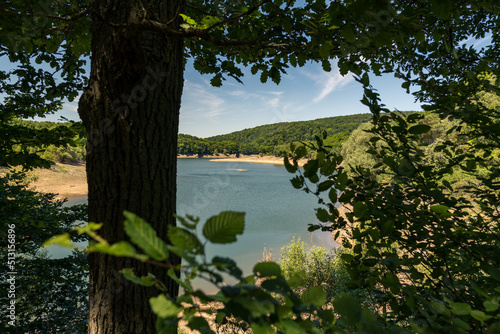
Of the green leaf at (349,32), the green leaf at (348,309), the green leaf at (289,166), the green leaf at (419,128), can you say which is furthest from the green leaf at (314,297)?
the green leaf at (349,32)

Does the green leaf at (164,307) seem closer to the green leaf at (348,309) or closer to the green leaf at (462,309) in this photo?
the green leaf at (348,309)

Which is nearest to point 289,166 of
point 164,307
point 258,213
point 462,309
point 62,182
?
point 462,309

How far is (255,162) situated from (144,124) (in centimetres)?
7718

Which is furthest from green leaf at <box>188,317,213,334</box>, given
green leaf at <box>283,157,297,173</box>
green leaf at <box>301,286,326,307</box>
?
green leaf at <box>283,157,297,173</box>

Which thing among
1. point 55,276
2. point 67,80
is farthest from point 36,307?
point 67,80

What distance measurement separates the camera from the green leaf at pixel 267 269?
0.50 m

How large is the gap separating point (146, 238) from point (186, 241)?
6 cm

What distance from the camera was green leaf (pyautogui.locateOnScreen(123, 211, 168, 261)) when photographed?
361mm

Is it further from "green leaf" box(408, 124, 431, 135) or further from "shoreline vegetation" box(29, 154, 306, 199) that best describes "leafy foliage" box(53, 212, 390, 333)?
"shoreline vegetation" box(29, 154, 306, 199)

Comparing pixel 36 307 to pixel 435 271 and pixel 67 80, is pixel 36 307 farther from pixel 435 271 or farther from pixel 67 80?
pixel 435 271

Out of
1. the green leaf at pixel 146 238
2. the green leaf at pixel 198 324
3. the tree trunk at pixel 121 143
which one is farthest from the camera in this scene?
the tree trunk at pixel 121 143

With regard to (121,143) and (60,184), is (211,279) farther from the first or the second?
(60,184)

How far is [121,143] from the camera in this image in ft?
4.39

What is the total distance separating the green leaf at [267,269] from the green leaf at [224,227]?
138 millimetres
